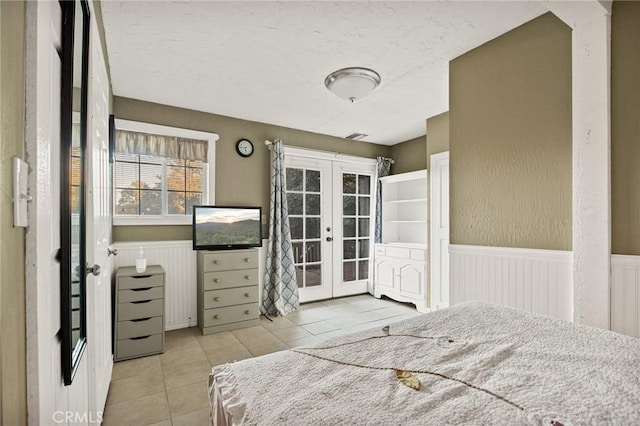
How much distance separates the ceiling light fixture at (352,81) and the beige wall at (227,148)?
1623 millimetres

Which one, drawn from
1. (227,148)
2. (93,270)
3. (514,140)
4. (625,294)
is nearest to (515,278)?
(625,294)

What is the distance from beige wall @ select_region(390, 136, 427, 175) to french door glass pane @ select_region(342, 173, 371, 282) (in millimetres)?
561

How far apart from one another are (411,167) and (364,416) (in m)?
4.64

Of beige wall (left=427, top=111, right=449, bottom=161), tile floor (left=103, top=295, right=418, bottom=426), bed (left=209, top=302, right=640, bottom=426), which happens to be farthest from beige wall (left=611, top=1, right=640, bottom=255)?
tile floor (left=103, top=295, right=418, bottom=426)

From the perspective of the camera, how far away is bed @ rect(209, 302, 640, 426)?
806 mm

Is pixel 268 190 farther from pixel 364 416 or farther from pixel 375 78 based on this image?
pixel 364 416

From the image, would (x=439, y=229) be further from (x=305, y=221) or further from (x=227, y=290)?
(x=227, y=290)

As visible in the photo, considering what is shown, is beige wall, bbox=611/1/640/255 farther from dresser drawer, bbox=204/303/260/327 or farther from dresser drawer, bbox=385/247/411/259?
dresser drawer, bbox=204/303/260/327

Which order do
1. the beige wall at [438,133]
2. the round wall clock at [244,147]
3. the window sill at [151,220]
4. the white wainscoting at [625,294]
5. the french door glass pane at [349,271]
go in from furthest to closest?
the french door glass pane at [349,271], the round wall clock at [244,147], the beige wall at [438,133], the window sill at [151,220], the white wainscoting at [625,294]

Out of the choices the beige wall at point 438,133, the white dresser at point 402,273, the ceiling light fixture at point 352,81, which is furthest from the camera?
the white dresser at point 402,273

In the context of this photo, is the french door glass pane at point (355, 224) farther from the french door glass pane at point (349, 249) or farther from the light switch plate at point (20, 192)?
the light switch plate at point (20, 192)

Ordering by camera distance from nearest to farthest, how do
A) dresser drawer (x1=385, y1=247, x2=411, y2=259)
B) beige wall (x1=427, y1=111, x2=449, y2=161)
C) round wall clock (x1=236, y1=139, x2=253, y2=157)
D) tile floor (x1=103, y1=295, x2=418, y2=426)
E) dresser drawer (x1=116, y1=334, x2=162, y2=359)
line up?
tile floor (x1=103, y1=295, x2=418, y2=426), dresser drawer (x1=116, y1=334, x2=162, y2=359), beige wall (x1=427, y1=111, x2=449, y2=161), round wall clock (x1=236, y1=139, x2=253, y2=157), dresser drawer (x1=385, y1=247, x2=411, y2=259)

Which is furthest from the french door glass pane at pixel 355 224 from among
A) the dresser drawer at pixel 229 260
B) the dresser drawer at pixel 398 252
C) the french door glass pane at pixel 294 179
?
the dresser drawer at pixel 229 260

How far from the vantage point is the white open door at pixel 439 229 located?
152 inches
